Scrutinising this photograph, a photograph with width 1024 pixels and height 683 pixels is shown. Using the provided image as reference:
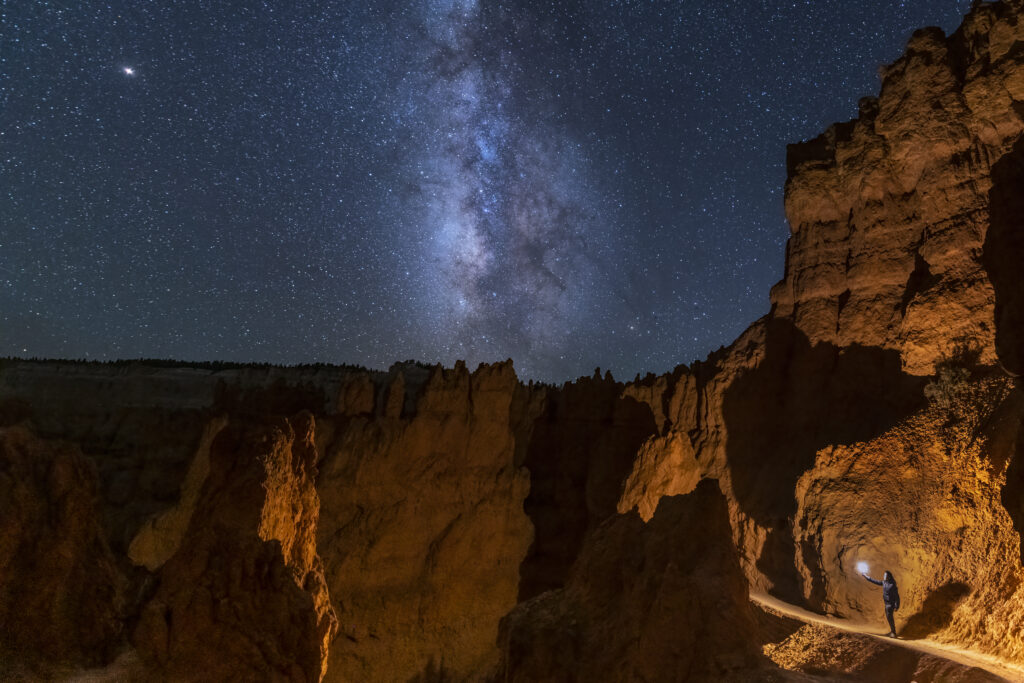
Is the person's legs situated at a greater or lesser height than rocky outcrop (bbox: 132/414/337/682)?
lesser

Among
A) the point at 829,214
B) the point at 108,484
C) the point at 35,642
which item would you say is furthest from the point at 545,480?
the point at 108,484

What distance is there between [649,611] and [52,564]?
6.85 m

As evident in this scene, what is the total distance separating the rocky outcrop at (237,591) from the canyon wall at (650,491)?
30mm

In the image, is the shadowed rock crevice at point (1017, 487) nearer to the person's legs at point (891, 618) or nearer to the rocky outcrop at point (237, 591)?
the person's legs at point (891, 618)

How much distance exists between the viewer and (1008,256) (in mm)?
9211

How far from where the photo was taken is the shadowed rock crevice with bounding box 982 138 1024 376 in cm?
860

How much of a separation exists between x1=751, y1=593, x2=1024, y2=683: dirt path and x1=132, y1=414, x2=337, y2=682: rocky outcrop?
10.4 metres

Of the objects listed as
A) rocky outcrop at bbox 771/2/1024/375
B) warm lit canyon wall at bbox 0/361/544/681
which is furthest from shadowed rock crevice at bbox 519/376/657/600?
rocky outcrop at bbox 771/2/1024/375

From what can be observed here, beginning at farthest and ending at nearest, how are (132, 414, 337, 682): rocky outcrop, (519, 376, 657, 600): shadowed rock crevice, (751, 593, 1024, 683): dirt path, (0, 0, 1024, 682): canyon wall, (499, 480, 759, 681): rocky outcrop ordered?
(519, 376, 657, 600): shadowed rock crevice → (751, 593, 1024, 683): dirt path → (499, 480, 759, 681): rocky outcrop → (0, 0, 1024, 682): canyon wall → (132, 414, 337, 682): rocky outcrop

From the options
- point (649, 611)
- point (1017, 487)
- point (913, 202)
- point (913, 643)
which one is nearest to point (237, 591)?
point (649, 611)

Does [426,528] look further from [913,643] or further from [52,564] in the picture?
[52,564]

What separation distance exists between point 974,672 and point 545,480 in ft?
53.7

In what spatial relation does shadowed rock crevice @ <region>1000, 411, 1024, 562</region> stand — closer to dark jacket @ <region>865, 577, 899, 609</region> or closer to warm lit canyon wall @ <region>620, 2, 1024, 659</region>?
warm lit canyon wall @ <region>620, 2, 1024, 659</region>

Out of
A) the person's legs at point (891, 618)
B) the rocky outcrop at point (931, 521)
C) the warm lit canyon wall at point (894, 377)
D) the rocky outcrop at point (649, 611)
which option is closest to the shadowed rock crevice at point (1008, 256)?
the warm lit canyon wall at point (894, 377)
